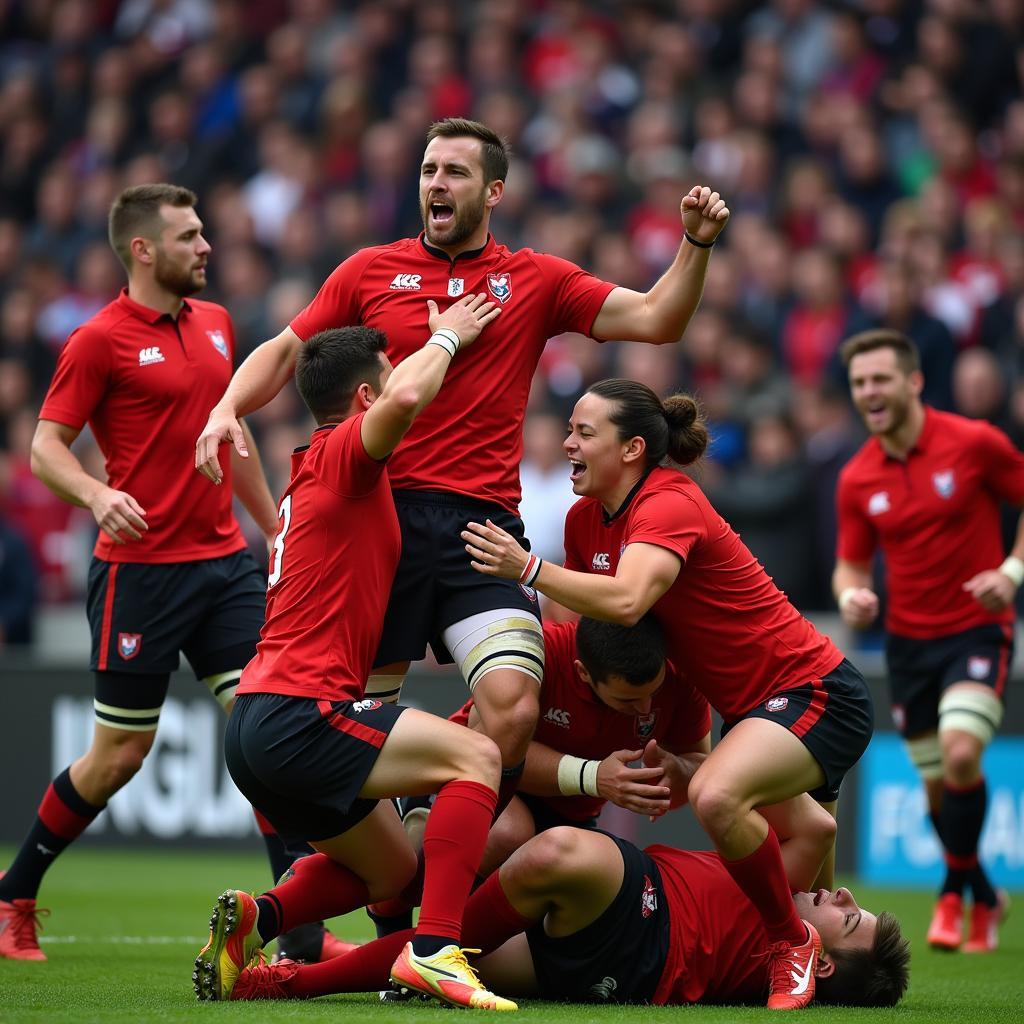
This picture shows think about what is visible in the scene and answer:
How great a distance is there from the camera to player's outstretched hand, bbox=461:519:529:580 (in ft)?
17.8

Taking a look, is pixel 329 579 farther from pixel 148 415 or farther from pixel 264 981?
pixel 148 415

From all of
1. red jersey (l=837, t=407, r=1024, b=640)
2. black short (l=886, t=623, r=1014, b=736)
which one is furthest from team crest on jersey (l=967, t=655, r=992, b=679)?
red jersey (l=837, t=407, r=1024, b=640)

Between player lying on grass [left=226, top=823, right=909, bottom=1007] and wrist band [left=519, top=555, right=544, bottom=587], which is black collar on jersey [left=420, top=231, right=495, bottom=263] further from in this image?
player lying on grass [left=226, top=823, right=909, bottom=1007]

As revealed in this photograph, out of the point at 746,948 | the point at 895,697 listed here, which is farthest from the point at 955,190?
the point at 746,948

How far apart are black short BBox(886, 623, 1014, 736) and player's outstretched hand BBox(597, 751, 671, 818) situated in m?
3.04

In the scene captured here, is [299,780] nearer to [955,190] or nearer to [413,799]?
[413,799]

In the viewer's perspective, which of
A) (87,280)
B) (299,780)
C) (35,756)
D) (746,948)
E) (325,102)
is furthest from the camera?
(325,102)

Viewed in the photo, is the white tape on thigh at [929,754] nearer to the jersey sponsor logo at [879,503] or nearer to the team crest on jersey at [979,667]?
the team crest on jersey at [979,667]

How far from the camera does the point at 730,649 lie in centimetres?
593

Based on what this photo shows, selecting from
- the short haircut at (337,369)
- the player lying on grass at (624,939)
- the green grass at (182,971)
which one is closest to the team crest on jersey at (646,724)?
the player lying on grass at (624,939)

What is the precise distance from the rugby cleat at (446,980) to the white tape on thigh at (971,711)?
363 centimetres

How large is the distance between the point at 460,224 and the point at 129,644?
2.14 meters

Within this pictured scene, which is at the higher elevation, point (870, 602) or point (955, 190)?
point (955, 190)

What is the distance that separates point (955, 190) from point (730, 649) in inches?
302
